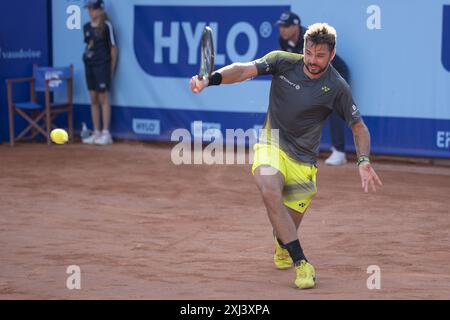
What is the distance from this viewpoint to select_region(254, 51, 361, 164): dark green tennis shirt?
20.0 ft

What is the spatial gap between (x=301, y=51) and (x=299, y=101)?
15.7 feet

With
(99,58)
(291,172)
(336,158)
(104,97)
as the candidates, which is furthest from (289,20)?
(291,172)

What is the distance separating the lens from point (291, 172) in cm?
620

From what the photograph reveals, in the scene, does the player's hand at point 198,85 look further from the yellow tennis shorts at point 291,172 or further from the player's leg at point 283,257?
the player's leg at point 283,257

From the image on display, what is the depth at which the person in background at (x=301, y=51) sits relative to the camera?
10.7m

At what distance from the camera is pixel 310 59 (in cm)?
592

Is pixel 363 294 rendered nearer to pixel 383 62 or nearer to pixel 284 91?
pixel 284 91

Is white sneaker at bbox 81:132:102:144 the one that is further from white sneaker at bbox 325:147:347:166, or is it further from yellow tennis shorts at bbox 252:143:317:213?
yellow tennis shorts at bbox 252:143:317:213

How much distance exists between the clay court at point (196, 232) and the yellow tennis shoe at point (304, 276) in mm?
72

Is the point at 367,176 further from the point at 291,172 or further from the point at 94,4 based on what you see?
the point at 94,4

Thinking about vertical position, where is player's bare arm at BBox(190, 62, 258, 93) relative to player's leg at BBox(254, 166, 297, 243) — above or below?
above

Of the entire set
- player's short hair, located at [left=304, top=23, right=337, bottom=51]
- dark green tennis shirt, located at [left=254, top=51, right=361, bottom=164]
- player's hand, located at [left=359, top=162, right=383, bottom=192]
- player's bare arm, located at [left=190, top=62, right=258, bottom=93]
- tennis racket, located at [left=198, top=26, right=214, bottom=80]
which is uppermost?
player's short hair, located at [left=304, top=23, right=337, bottom=51]

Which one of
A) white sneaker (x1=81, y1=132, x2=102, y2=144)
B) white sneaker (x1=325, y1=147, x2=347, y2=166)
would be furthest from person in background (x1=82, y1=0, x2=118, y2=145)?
white sneaker (x1=325, y1=147, x2=347, y2=166)

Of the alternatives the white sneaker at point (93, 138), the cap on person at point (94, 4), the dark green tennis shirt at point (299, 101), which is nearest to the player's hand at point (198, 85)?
the dark green tennis shirt at point (299, 101)
